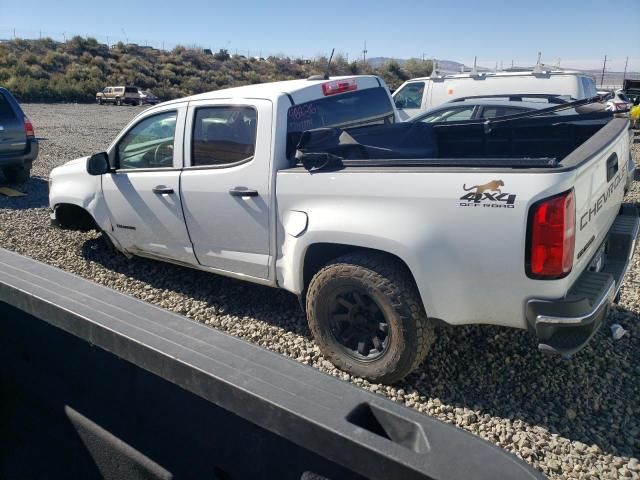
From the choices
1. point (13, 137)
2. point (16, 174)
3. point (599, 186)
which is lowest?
point (16, 174)

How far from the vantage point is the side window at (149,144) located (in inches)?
187

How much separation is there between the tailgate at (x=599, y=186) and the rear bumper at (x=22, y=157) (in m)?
9.42

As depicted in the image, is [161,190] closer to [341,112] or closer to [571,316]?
[341,112]

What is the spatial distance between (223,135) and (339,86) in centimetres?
111

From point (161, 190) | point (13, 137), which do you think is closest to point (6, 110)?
point (13, 137)

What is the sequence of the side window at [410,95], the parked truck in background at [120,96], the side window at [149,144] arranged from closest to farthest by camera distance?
the side window at [149,144] → the side window at [410,95] → the parked truck in background at [120,96]

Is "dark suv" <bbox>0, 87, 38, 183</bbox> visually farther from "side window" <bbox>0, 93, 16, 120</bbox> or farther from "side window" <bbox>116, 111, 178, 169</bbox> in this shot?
"side window" <bbox>116, 111, 178, 169</bbox>

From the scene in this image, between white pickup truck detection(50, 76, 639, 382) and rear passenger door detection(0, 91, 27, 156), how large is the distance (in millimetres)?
5319

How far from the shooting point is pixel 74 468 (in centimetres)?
223

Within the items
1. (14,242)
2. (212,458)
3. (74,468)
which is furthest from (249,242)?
(14,242)

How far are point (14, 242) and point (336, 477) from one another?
→ 6584 millimetres

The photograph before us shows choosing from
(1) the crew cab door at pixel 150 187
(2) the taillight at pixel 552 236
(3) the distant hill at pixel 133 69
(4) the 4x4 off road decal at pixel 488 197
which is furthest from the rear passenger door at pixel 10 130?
(3) the distant hill at pixel 133 69

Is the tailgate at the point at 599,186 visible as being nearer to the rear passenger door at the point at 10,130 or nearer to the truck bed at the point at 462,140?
the truck bed at the point at 462,140

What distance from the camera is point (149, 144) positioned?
4957 millimetres
